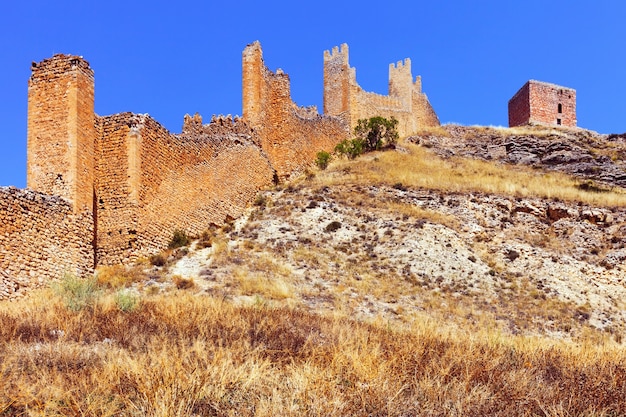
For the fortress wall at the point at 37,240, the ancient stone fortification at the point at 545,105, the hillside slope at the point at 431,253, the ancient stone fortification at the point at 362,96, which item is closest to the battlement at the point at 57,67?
the fortress wall at the point at 37,240

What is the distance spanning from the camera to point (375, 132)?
31734 mm

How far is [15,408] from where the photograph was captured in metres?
5.70

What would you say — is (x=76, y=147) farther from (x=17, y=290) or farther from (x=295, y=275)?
(x=295, y=275)

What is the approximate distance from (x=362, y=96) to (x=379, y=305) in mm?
21603

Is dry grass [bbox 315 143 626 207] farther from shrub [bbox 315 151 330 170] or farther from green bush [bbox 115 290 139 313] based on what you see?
green bush [bbox 115 290 139 313]

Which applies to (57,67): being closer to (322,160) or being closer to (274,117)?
(274,117)

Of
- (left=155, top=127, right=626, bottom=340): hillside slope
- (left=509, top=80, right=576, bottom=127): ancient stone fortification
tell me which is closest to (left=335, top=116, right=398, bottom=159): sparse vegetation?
(left=155, top=127, right=626, bottom=340): hillside slope

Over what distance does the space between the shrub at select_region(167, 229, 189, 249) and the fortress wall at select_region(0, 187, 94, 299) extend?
256 cm

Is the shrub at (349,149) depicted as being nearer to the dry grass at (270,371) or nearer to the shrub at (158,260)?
the shrub at (158,260)

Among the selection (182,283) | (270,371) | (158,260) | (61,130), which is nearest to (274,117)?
(158,260)

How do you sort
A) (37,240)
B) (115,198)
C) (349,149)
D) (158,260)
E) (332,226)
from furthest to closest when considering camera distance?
(349,149) → (332,226) → (115,198) → (158,260) → (37,240)

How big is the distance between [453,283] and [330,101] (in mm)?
19484

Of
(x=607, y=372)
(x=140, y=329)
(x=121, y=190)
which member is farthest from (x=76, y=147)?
(x=607, y=372)

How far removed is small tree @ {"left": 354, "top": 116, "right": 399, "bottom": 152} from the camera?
1244 inches
